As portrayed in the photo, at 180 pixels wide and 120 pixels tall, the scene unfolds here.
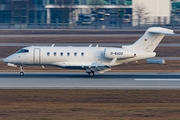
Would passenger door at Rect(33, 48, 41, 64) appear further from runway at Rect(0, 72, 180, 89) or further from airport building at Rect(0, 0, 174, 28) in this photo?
airport building at Rect(0, 0, 174, 28)

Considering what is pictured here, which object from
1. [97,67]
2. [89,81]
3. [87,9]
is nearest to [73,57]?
[97,67]

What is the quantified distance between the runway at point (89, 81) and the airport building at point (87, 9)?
6653 centimetres

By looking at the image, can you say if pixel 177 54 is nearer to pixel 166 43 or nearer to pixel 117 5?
pixel 166 43

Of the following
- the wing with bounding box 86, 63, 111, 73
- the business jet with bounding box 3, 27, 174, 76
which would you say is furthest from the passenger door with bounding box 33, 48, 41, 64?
the wing with bounding box 86, 63, 111, 73

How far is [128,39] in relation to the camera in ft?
206

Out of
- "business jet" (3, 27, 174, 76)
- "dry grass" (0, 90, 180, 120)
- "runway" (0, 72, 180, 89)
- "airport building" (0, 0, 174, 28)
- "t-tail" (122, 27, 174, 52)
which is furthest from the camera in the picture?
"airport building" (0, 0, 174, 28)

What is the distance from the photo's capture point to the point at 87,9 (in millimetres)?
112875

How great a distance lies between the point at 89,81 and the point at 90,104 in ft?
31.1

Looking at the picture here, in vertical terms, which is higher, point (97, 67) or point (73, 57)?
point (73, 57)

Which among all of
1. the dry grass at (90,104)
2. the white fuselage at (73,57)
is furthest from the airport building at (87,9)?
the dry grass at (90,104)

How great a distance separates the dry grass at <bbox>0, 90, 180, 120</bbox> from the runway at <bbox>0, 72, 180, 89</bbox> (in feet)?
7.41

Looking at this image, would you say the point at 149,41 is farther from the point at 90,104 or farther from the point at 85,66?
the point at 90,104

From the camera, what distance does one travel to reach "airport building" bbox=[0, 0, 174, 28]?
340 ft

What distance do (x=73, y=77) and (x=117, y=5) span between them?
76.3 meters
